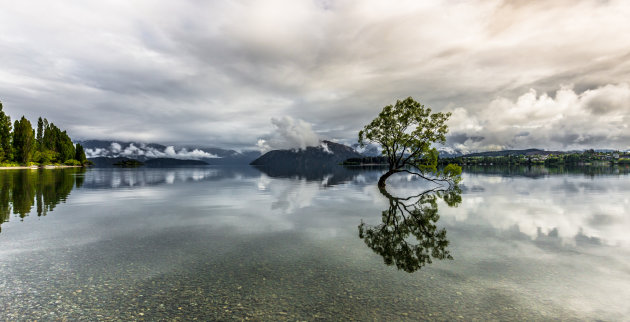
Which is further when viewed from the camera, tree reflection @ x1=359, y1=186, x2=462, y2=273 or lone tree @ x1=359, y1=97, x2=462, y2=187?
lone tree @ x1=359, y1=97, x2=462, y2=187

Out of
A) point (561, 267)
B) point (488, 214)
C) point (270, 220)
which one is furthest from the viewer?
point (488, 214)

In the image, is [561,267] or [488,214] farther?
[488,214]

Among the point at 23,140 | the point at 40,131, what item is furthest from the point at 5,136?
the point at 40,131

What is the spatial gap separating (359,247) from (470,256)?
6.05 m

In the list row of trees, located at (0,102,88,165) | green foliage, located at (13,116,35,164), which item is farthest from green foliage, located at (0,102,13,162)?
green foliage, located at (13,116,35,164)

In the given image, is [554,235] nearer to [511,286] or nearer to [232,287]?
[511,286]

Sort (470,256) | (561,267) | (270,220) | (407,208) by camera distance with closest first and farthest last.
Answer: (561,267) < (470,256) < (270,220) < (407,208)

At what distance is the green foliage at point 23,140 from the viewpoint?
5758 inches

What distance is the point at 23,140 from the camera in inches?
5758

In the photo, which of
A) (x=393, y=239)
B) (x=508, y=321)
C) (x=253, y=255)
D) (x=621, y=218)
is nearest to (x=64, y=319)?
(x=253, y=255)

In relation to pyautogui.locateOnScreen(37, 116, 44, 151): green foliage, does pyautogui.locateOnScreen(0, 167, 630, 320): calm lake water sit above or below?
below

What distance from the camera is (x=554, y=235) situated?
1975 cm

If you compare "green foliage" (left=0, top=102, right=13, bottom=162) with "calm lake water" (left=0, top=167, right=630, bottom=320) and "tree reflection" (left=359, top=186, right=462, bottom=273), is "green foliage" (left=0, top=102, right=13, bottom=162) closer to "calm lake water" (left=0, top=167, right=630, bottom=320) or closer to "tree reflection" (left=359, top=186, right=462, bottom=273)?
"calm lake water" (left=0, top=167, right=630, bottom=320)

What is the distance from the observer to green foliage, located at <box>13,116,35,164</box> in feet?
480
